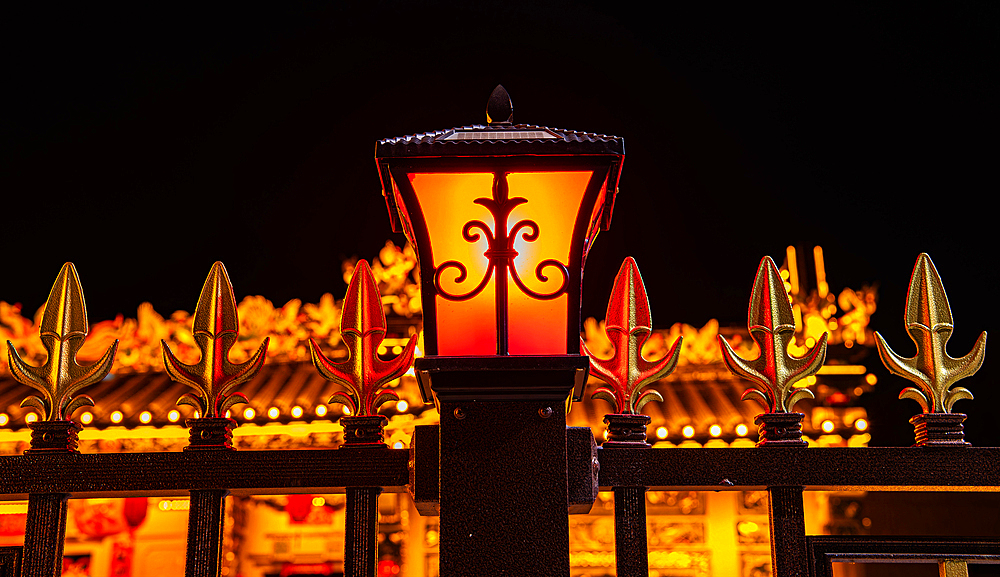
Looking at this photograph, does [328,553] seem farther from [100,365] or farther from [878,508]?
[100,365]

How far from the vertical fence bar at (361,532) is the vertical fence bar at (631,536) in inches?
16.0

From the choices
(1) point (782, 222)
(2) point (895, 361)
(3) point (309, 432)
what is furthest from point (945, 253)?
(2) point (895, 361)

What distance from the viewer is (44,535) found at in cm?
126

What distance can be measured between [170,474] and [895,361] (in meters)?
1.27

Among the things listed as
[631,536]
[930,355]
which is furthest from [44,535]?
[930,355]

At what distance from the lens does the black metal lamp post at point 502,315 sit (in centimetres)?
112

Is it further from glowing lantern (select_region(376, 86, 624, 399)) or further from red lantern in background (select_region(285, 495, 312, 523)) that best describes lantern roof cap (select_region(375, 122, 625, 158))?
red lantern in background (select_region(285, 495, 312, 523))

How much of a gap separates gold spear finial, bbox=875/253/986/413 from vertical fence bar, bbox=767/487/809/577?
10.7 inches

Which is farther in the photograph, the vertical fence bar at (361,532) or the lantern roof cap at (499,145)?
the vertical fence bar at (361,532)

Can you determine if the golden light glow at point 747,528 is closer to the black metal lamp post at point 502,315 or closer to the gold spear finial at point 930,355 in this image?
the gold spear finial at point 930,355

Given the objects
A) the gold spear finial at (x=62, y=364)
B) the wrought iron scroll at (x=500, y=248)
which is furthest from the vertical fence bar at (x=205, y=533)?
the wrought iron scroll at (x=500, y=248)

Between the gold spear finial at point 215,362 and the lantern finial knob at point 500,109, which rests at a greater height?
the lantern finial knob at point 500,109

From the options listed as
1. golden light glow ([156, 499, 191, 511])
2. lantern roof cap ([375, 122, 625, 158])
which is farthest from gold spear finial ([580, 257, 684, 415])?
golden light glow ([156, 499, 191, 511])

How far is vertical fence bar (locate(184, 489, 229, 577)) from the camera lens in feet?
4.07
